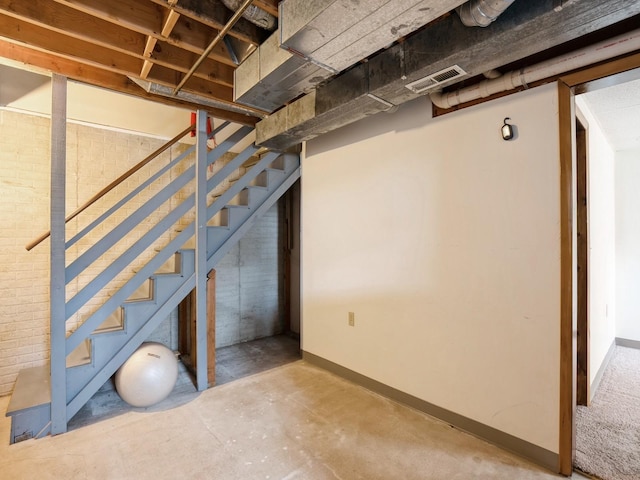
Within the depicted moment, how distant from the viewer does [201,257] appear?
2.98 meters

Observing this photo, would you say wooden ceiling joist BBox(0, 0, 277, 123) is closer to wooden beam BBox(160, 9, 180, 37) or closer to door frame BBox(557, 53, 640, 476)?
wooden beam BBox(160, 9, 180, 37)

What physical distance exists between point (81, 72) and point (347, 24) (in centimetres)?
222

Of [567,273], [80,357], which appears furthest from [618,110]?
[80,357]

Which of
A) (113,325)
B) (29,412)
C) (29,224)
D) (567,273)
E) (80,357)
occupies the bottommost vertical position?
(29,412)

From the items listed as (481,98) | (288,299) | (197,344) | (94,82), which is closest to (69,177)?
(94,82)

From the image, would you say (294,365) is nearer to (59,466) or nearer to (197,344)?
(197,344)

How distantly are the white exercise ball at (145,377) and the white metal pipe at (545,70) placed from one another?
3.07 metres

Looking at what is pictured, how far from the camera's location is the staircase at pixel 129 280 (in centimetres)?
231

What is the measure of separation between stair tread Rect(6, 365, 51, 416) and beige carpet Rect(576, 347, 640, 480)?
143 inches

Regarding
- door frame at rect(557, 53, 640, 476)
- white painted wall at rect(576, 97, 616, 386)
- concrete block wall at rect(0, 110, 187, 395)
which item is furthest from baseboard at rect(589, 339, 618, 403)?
concrete block wall at rect(0, 110, 187, 395)

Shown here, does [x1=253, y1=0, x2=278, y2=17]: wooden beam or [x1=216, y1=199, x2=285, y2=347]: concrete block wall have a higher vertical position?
[x1=253, y1=0, x2=278, y2=17]: wooden beam

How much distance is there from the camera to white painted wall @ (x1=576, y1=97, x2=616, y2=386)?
2.75 m

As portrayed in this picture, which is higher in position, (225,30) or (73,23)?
(73,23)

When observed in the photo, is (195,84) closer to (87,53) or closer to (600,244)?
(87,53)
